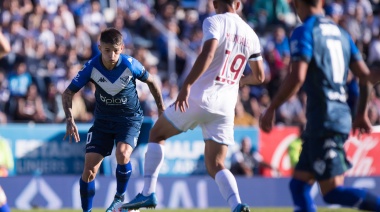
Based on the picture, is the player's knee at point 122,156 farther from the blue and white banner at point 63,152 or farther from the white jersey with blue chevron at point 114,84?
the blue and white banner at point 63,152

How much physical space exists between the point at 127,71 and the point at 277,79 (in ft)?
39.9

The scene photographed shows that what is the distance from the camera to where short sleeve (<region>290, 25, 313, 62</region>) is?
757 centimetres

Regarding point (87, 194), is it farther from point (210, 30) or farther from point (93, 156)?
point (210, 30)

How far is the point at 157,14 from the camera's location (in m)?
23.8

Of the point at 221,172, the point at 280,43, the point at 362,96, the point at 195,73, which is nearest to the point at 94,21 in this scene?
the point at 280,43

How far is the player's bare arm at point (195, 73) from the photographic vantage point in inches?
342

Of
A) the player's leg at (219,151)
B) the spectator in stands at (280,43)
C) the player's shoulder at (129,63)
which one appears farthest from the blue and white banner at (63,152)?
the player's leg at (219,151)

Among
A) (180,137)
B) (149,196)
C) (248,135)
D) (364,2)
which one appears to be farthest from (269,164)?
(149,196)

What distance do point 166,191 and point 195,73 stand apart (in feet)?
Answer: 25.8

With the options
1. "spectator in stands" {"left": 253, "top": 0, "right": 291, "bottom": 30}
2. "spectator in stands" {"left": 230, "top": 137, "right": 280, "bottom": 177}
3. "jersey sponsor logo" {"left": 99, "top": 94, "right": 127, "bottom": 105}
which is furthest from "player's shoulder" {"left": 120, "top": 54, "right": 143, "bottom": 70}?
"spectator in stands" {"left": 253, "top": 0, "right": 291, "bottom": 30}

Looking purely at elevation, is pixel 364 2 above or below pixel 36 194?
above

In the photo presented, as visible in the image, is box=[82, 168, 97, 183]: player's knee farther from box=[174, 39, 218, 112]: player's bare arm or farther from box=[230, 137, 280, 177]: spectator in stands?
box=[230, 137, 280, 177]: spectator in stands

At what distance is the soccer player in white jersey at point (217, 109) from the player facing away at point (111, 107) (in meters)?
1.26

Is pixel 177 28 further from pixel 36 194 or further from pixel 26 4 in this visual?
pixel 36 194
